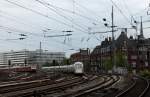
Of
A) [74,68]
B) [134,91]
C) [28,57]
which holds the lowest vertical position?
[134,91]

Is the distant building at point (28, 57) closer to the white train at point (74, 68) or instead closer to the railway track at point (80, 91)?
the white train at point (74, 68)

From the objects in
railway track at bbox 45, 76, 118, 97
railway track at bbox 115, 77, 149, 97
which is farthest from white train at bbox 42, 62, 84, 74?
railway track at bbox 115, 77, 149, 97

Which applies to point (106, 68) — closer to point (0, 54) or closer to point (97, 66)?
point (97, 66)

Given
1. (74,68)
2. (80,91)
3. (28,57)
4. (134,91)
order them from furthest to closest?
(28,57) → (74,68) → (134,91) → (80,91)

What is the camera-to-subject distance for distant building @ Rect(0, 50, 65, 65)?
482 feet

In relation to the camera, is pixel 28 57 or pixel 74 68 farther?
pixel 28 57

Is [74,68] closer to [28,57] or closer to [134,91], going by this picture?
[134,91]

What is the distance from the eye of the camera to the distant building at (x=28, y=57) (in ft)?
482

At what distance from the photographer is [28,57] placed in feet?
497

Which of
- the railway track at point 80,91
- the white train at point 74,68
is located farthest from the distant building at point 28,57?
the railway track at point 80,91

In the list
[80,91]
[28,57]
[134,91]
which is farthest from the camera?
[28,57]

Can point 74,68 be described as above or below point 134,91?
above

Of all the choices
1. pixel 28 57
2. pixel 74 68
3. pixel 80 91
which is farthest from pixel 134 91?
pixel 28 57

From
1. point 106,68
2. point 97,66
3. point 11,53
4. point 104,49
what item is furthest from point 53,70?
point 11,53
